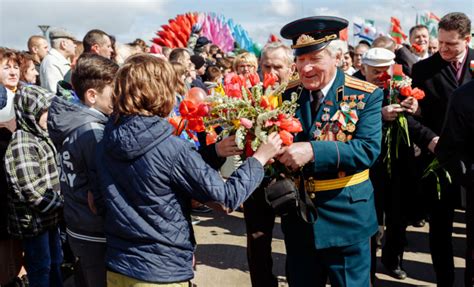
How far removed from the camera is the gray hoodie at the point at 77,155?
8.59ft

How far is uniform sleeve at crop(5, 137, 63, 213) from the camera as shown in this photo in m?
3.27

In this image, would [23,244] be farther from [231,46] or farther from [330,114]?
[231,46]

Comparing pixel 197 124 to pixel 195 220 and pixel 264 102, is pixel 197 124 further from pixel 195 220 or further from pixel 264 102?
pixel 195 220

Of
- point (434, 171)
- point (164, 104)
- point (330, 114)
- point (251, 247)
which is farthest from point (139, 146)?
point (434, 171)

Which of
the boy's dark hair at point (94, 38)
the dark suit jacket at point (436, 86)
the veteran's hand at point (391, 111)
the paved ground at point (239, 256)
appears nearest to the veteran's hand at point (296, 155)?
the veteran's hand at point (391, 111)

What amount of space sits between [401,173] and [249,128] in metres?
2.55

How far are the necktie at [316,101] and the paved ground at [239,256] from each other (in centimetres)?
213

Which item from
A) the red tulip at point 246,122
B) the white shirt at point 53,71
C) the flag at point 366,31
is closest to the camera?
the red tulip at point 246,122

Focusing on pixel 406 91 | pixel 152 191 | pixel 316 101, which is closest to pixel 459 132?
pixel 316 101

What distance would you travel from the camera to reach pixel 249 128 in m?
2.40

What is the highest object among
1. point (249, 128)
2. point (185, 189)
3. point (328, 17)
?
point (328, 17)

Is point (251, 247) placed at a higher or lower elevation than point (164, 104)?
lower

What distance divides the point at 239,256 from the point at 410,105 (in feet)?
7.78

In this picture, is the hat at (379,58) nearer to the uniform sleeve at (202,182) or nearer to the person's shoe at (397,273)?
the person's shoe at (397,273)
